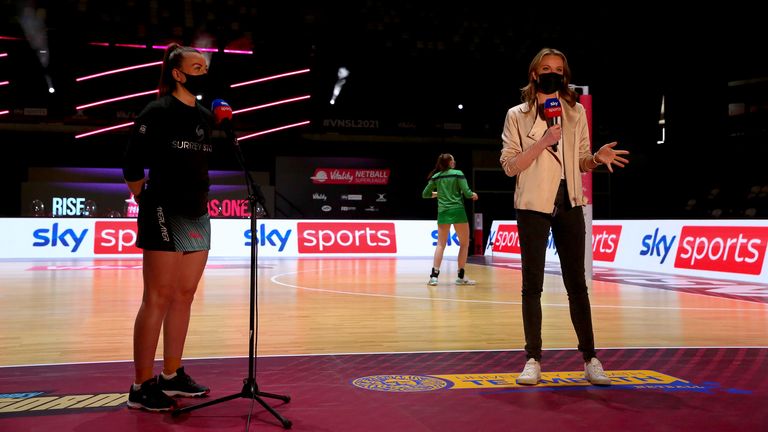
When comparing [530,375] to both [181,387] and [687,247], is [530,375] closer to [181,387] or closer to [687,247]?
[181,387]

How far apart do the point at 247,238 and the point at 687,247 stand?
28.1 feet

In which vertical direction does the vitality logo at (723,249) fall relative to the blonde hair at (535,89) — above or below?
below

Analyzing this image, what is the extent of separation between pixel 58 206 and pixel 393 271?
43.5ft

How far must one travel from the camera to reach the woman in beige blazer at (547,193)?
133 inches

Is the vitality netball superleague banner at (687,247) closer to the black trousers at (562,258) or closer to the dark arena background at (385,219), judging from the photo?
the dark arena background at (385,219)

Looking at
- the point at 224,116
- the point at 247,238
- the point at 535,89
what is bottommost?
the point at 247,238

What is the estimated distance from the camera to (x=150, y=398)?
9.37ft

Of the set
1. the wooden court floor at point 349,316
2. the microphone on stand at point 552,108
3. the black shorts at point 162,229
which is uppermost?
the microphone on stand at point 552,108

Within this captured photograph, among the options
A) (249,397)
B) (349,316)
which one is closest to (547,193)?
(249,397)

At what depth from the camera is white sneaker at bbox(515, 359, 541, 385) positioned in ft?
10.8

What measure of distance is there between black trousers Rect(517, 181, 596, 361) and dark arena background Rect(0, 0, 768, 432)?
25 centimetres

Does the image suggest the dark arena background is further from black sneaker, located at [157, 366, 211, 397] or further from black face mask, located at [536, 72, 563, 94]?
black face mask, located at [536, 72, 563, 94]

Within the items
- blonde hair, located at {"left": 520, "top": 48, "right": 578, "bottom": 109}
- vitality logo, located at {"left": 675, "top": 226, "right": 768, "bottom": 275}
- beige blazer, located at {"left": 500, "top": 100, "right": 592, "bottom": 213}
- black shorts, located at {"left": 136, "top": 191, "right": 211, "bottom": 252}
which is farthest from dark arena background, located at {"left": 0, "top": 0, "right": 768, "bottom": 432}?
blonde hair, located at {"left": 520, "top": 48, "right": 578, "bottom": 109}

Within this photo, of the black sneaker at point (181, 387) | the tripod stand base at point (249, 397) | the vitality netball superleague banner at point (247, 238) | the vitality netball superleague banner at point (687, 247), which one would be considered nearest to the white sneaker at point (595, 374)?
the tripod stand base at point (249, 397)
